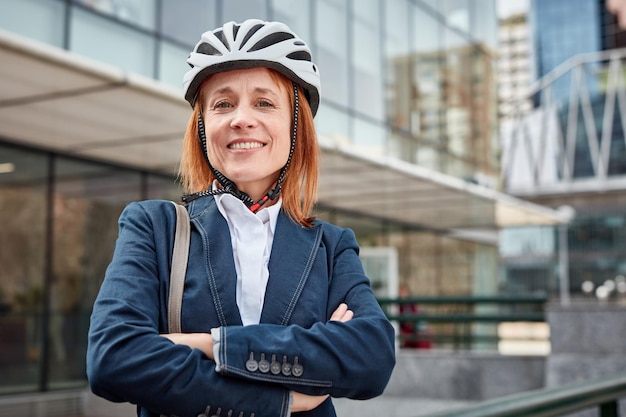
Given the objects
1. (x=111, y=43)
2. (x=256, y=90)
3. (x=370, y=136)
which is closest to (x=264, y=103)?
(x=256, y=90)

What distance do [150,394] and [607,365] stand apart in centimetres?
770

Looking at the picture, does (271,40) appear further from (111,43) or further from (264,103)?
(111,43)

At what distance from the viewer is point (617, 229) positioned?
74.3 meters

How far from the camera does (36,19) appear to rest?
862cm

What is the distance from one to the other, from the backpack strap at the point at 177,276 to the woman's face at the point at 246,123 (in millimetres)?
180

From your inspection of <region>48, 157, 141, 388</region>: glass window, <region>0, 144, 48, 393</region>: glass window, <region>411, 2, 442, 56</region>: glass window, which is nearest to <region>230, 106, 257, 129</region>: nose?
<region>0, 144, 48, 393</region>: glass window

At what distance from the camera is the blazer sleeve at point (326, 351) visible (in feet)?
4.85

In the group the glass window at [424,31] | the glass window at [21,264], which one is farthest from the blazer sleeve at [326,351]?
the glass window at [424,31]

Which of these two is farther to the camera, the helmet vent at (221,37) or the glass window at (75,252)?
the glass window at (75,252)

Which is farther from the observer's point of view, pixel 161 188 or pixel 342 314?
pixel 161 188

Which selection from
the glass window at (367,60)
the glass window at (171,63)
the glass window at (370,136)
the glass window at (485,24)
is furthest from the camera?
the glass window at (485,24)

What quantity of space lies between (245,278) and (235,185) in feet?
0.80

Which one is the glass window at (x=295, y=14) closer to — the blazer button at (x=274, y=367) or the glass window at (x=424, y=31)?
the glass window at (x=424, y=31)

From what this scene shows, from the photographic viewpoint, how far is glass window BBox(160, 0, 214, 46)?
35.4 feet
